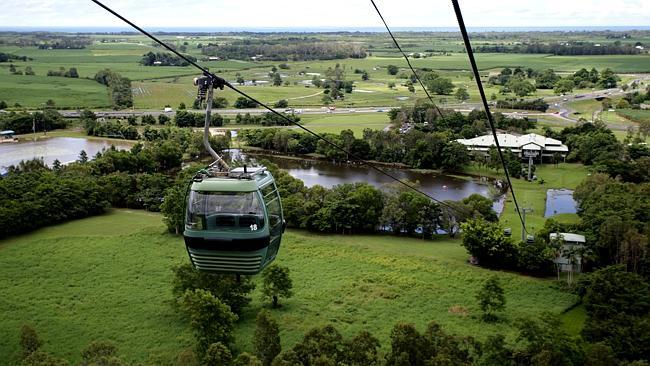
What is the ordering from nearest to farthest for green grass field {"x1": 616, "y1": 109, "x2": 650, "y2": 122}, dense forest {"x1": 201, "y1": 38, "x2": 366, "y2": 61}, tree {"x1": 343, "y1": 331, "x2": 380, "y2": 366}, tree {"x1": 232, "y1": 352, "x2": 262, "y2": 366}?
tree {"x1": 232, "y1": 352, "x2": 262, "y2": 366} → tree {"x1": 343, "y1": 331, "x2": 380, "y2": 366} → green grass field {"x1": 616, "y1": 109, "x2": 650, "y2": 122} → dense forest {"x1": 201, "y1": 38, "x2": 366, "y2": 61}

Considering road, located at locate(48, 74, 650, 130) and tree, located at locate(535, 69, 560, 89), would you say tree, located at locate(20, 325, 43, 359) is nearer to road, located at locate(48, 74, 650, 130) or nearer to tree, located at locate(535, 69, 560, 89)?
road, located at locate(48, 74, 650, 130)

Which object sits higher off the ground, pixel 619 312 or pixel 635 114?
pixel 635 114

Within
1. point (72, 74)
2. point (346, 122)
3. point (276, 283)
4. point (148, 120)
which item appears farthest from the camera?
point (72, 74)

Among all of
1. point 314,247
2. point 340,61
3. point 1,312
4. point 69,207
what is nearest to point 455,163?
point 314,247

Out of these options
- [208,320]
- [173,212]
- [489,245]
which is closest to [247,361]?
[208,320]

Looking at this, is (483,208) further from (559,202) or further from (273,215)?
(273,215)

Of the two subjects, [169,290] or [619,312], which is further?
[169,290]

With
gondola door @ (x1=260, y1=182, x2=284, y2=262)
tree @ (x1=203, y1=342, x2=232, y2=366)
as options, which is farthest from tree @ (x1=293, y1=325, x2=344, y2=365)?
gondola door @ (x1=260, y1=182, x2=284, y2=262)
